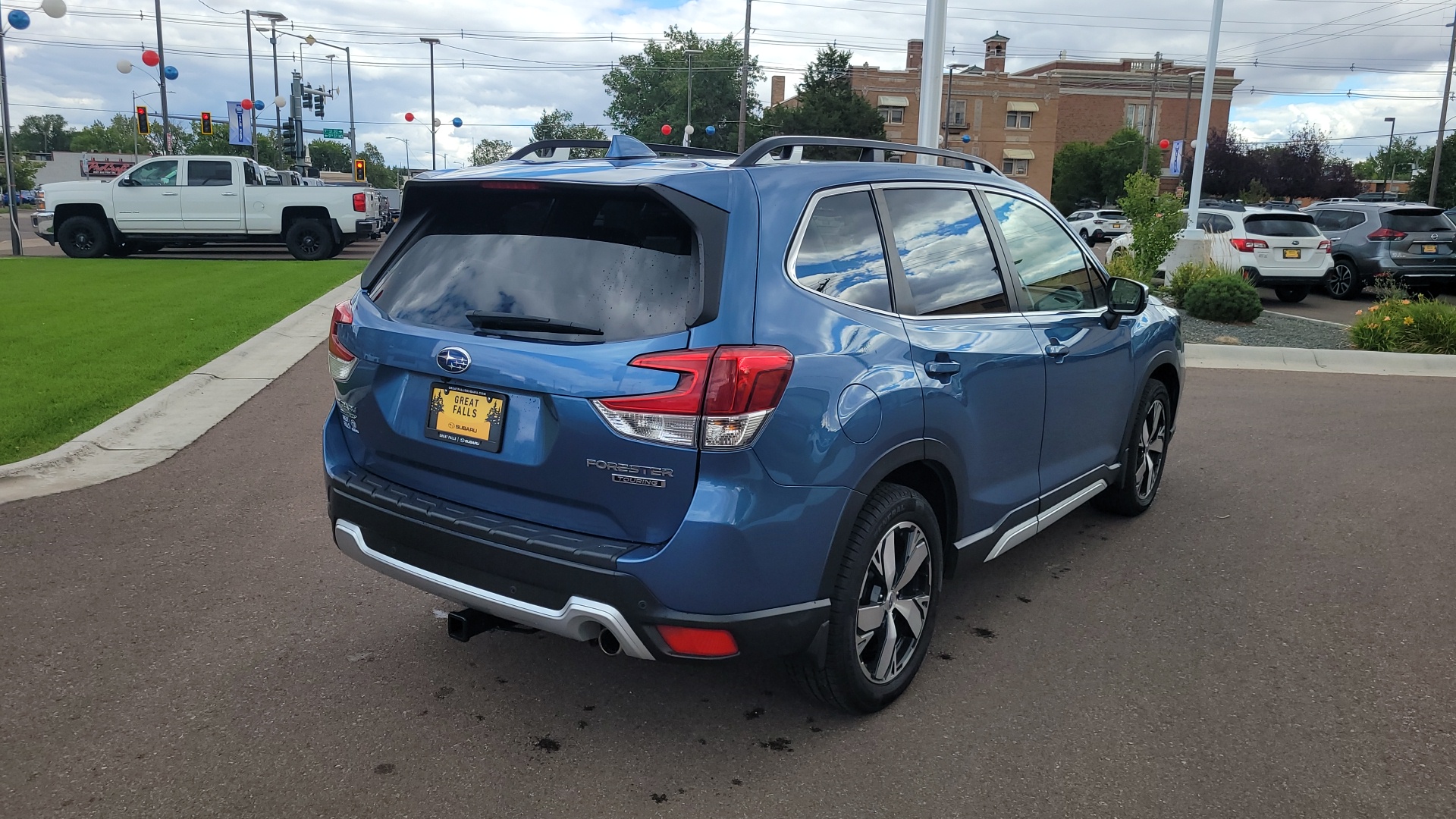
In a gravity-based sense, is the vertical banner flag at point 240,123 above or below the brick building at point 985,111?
below

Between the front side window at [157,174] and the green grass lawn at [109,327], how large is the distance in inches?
107

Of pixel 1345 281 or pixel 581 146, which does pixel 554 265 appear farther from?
pixel 1345 281

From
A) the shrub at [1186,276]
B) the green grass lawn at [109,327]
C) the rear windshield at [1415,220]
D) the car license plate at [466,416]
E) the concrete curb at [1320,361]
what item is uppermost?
the rear windshield at [1415,220]

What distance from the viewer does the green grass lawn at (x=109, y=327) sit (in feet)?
23.9

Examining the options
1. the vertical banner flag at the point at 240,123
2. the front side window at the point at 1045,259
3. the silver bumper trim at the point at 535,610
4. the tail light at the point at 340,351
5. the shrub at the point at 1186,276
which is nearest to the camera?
the silver bumper trim at the point at 535,610

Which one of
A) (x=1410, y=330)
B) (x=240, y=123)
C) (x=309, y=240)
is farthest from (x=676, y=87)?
(x=1410, y=330)

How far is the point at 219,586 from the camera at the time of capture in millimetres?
4496

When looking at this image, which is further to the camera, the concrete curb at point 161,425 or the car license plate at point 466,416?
the concrete curb at point 161,425

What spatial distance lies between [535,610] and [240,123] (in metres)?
47.3

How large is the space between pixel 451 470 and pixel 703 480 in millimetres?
863

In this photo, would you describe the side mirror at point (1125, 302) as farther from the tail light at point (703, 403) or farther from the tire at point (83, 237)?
the tire at point (83, 237)

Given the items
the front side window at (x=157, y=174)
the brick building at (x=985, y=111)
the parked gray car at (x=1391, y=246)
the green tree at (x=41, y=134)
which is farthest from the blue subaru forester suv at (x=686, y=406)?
the green tree at (x=41, y=134)

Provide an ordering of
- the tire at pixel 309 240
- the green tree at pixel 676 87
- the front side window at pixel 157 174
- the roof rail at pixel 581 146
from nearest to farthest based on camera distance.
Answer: the roof rail at pixel 581 146
the front side window at pixel 157 174
the tire at pixel 309 240
the green tree at pixel 676 87

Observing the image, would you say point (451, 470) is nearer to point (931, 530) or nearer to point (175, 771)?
point (175, 771)
